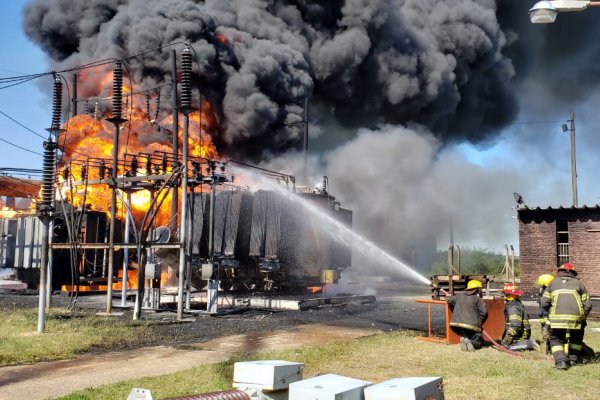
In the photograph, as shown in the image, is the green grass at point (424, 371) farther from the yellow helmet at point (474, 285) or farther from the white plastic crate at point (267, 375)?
the white plastic crate at point (267, 375)

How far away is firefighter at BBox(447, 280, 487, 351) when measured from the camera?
941 centimetres

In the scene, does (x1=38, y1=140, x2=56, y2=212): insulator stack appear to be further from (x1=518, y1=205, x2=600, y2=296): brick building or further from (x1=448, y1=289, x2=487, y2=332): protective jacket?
(x1=518, y1=205, x2=600, y2=296): brick building

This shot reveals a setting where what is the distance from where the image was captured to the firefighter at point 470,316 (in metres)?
9.41

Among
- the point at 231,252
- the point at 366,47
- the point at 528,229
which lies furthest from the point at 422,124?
the point at 231,252

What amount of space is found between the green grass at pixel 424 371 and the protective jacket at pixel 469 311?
0.43 m

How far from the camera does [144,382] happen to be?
6871 millimetres

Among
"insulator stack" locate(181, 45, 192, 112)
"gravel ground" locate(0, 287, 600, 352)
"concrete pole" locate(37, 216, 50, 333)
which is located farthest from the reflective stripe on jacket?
"insulator stack" locate(181, 45, 192, 112)

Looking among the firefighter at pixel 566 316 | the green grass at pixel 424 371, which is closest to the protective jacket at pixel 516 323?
the green grass at pixel 424 371

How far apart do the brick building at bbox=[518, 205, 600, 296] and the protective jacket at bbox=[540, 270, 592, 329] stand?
14.8 m

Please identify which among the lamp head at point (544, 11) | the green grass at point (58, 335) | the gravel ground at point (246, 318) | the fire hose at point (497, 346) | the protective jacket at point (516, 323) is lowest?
the gravel ground at point (246, 318)

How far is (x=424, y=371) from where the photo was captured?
773cm

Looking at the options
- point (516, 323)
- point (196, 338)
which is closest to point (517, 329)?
point (516, 323)

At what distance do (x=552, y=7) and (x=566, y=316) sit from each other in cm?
418

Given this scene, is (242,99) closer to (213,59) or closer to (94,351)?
(213,59)
